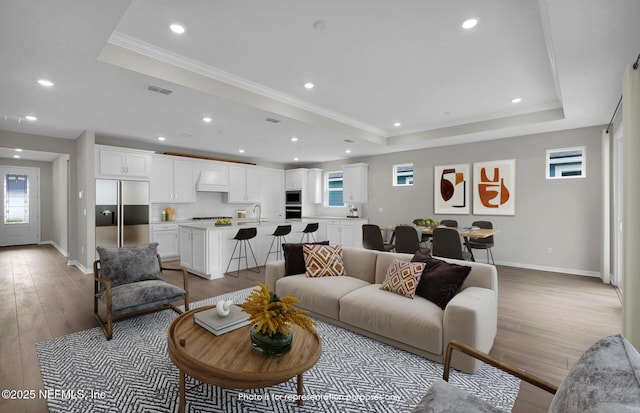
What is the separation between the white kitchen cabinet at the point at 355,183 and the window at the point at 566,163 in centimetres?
398

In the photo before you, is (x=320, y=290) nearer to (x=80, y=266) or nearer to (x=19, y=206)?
(x=80, y=266)

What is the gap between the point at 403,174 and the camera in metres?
7.68

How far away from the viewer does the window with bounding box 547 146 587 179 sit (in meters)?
5.34

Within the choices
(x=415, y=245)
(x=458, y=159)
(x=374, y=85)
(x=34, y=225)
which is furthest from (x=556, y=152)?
(x=34, y=225)

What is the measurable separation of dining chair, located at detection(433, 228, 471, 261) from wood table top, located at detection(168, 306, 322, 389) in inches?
122

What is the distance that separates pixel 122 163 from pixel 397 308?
5.85m

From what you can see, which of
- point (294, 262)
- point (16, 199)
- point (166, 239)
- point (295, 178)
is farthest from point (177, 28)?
point (16, 199)

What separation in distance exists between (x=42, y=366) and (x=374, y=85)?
4.37 metres

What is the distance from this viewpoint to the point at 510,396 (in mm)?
1991

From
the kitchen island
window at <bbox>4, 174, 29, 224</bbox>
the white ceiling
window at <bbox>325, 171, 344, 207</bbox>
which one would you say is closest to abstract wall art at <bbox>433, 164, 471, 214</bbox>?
the white ceiling

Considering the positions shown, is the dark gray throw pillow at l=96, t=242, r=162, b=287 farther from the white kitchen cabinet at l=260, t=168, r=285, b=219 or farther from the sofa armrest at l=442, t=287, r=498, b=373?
the white kitchen cabinet at l=260, t=168, r=285, b=219

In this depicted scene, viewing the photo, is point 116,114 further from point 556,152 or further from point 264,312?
point 556,152

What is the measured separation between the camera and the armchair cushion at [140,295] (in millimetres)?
2836

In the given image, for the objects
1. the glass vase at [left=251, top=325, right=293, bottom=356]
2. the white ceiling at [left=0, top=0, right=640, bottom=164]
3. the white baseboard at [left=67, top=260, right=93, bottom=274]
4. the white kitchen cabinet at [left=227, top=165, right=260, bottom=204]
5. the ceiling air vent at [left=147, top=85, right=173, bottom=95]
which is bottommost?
the white baseboard at [left=67, top=260, right=93, bottom=274]
